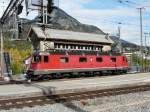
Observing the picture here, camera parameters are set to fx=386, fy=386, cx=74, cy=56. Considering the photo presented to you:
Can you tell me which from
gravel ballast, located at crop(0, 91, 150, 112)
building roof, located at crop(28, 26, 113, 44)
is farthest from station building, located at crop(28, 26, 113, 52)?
gravel ballast, located at crop(0, 91, 150, 112)

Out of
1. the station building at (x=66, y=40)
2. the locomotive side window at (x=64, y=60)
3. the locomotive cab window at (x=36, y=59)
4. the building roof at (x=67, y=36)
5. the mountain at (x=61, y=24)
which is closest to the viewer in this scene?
the mountain at (x=61, y=24)

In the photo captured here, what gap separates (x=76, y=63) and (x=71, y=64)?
0.81 metres

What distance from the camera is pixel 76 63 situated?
39.8 m

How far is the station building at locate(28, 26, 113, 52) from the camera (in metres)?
53.5

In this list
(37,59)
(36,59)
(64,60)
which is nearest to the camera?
(37,59)

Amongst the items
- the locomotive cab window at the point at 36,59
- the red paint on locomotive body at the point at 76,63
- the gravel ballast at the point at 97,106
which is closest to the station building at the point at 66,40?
the red paint on locomotive body at the point at 76,63

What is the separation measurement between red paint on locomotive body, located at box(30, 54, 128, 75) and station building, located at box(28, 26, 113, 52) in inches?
407

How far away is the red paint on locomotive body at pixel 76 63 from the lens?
36.1 m

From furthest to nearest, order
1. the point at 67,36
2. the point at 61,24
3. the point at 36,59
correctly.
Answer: the point at 61,24
the point at 67,36
the point at 36,59

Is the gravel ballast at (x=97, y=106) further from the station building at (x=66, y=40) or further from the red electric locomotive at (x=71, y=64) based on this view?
the station building at (x=66, y=40)

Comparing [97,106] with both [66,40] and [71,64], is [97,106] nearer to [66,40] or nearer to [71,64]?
[71,64]

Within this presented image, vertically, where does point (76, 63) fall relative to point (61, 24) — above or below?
below

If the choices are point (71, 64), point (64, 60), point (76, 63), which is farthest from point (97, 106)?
point (76, 63)

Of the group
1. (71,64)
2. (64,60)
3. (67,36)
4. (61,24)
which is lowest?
(71,64)
